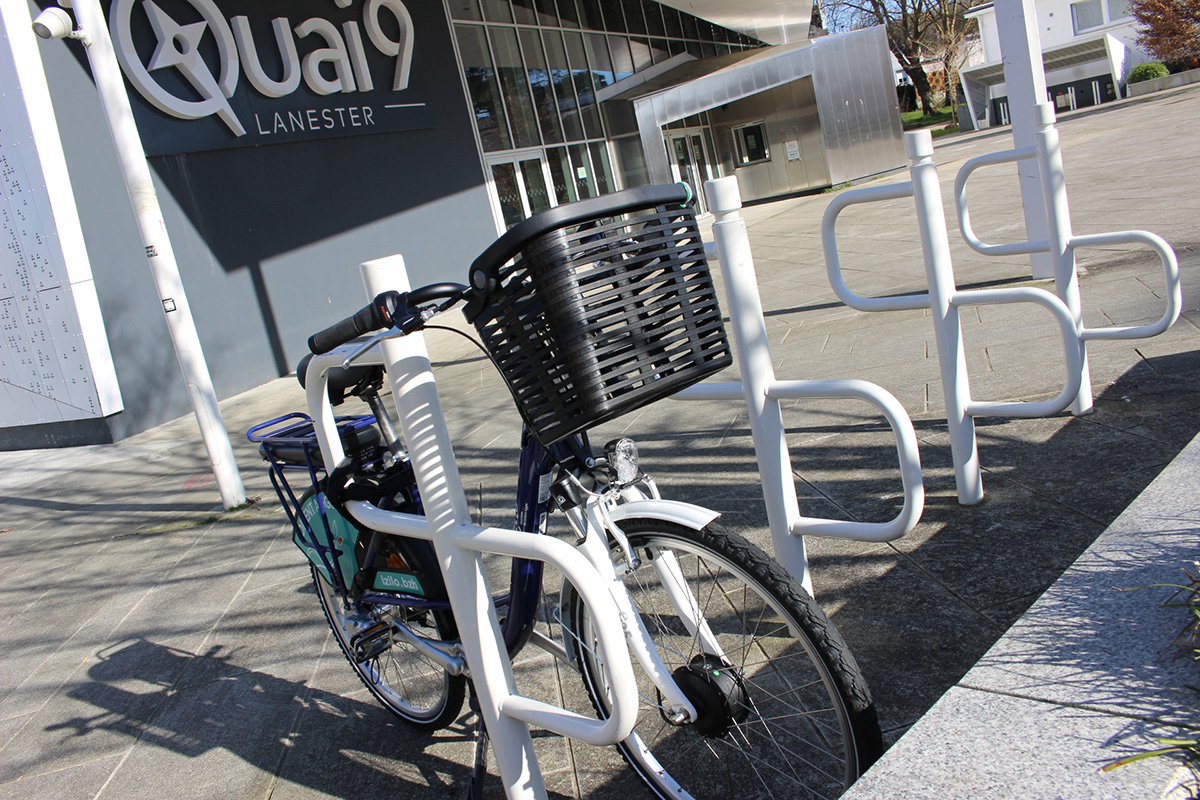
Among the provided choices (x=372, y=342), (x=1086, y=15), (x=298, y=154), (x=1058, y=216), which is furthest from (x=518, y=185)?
(x=1086, y=15)

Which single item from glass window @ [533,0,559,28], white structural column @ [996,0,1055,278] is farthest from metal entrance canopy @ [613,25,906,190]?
white structural column @ [996,0,1055,278]

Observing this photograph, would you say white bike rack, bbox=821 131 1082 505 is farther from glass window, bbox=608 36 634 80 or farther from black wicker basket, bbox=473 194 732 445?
glass window, bbox=608 36 634 80

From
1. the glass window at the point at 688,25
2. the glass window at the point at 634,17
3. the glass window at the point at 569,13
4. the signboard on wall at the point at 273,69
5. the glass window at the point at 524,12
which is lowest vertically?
the signboard on wall at the point at 273,69

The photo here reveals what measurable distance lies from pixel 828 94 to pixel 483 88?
9173mm

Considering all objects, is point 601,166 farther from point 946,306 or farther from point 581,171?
point 946,306

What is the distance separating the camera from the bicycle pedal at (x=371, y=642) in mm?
2496

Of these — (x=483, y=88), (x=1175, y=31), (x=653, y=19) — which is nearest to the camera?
(x=483, y=88)

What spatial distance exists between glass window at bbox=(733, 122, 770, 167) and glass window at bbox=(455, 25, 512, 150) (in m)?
10.5

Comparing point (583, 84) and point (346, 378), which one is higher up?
point (583, 84)

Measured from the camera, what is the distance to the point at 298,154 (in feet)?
36.1

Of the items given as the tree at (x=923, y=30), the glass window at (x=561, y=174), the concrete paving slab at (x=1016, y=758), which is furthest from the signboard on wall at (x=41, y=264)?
the tree at (x=923, y=30)

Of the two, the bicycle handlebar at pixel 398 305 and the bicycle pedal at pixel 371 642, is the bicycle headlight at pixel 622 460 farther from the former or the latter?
the bicycle pedal at pixel 371 642

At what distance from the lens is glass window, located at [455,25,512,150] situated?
14.5 m

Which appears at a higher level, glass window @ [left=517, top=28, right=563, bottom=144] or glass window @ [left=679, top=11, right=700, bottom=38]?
glass window @ [left=679, top=11, right=700, bottom=38]
